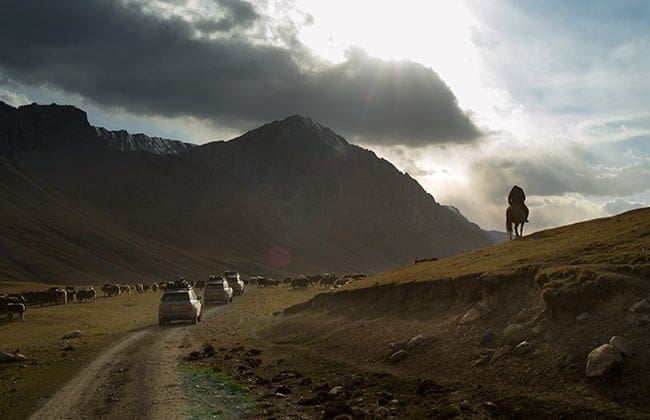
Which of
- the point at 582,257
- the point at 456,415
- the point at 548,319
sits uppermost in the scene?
the point at 582,257

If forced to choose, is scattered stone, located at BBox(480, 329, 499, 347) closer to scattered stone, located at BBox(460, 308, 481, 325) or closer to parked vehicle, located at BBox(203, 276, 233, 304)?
scattered stone, located at BBox(460, 308, 481, 325)

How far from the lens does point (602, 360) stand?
12688 mm

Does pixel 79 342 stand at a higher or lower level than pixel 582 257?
lower

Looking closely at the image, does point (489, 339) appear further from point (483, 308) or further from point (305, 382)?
point (305, 382)

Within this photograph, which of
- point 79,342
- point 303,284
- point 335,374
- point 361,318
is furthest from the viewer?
point 303,284

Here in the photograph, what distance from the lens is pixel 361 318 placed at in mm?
27219

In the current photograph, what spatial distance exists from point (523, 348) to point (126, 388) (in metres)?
11.6

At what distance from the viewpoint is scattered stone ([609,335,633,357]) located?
42.2 feet

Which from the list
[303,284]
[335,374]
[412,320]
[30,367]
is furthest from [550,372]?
[303,284]

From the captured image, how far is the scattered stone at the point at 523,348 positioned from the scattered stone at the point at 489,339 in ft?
4.06

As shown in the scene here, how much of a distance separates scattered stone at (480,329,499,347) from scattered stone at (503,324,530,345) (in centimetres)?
40

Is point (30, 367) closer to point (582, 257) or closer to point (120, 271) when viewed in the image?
point (582, 257)

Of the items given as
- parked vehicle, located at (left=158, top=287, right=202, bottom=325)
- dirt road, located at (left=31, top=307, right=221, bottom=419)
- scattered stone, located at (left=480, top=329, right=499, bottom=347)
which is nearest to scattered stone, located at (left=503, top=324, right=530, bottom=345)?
scattered stone, located at (left=480, top=329, right=499, bottom=347)

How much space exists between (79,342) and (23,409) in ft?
49.6
